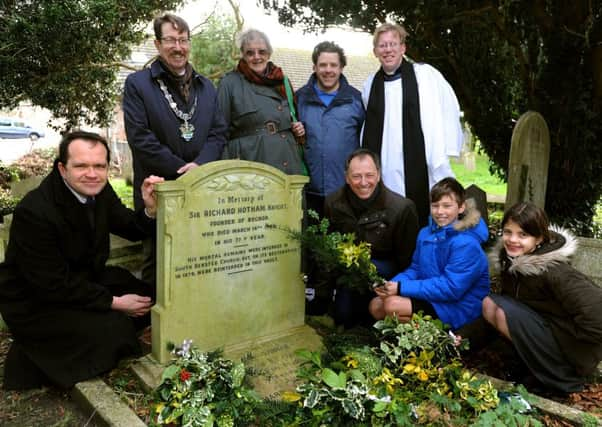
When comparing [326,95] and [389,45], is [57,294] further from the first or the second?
[389,45]

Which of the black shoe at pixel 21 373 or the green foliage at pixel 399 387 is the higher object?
the green foliage at pixel 399 387

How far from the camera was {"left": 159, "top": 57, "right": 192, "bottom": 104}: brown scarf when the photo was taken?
3.77m

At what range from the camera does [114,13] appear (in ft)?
19.4

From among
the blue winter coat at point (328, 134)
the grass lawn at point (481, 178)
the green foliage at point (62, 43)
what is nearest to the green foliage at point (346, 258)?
the blue winter coat at point (328, 134)

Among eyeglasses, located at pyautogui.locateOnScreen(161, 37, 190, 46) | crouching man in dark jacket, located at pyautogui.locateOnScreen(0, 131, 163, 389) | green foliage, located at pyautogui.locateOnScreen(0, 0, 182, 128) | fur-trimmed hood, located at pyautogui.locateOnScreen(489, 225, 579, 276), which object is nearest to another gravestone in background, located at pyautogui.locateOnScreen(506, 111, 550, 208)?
fur-trimmed hood, located at pyautogui.locateOnScreen(489, 225, 579, 276)

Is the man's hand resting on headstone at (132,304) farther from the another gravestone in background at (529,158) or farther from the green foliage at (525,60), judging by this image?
the another gravestone in background at (529,158)

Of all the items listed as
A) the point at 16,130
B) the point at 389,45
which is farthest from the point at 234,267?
the point at 16,130

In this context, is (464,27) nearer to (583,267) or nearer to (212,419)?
(583,267)

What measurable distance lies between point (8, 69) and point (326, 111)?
4.03m

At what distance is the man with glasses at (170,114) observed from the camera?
12.0ft

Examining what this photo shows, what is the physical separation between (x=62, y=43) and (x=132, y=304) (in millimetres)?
3794

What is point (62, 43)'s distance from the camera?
5832 millimetres

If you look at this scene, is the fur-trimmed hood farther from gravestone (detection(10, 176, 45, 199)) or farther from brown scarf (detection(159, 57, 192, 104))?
gravestone (detection(10, 176, 45, 199))

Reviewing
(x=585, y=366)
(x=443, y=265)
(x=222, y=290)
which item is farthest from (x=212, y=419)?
(x=585, y=366)
